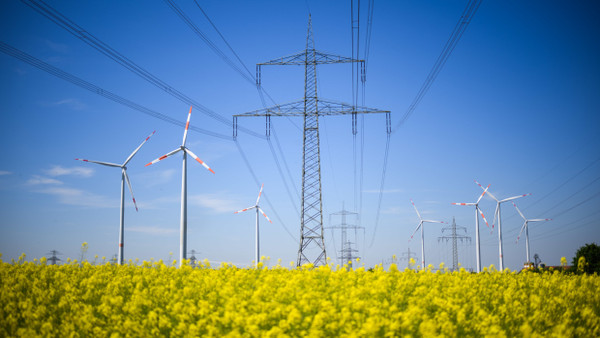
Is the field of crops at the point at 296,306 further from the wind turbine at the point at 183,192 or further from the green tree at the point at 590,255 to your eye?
the green tree at the point at 590,255

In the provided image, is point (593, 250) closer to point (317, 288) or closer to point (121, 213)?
point (317, 288)

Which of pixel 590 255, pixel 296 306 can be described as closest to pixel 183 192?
pixel 296 306

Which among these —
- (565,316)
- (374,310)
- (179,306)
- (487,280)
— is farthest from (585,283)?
(179,306)

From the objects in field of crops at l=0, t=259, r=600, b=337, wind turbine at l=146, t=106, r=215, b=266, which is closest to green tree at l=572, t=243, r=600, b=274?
field of crops at l=0, t=259, r=600, b=337

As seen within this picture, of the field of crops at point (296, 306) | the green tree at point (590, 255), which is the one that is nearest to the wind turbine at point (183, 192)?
the field of crops at point (296, 306)

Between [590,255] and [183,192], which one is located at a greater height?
[183,192]

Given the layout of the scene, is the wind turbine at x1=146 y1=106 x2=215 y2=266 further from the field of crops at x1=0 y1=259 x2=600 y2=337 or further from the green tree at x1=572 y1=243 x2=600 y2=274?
the green tree at x1=572 y1=243 x2=600 y2=274

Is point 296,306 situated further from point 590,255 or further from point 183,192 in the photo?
point 590,255

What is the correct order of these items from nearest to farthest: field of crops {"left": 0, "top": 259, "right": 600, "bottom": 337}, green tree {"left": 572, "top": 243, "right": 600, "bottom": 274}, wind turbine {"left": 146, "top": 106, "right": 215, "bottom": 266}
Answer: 1. field of crops {"left": 0, "top": 259, "right": 600, "bottom": 337}
2. wind turbine {"left": 146, "top": 106, "right": 215, "bottom": 266}
3. green tree {"left": 572, "top": 243, "right": 600, "bottom": 274}
